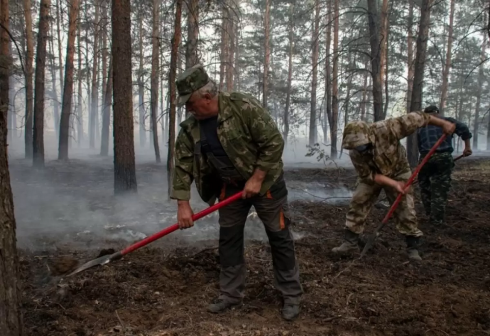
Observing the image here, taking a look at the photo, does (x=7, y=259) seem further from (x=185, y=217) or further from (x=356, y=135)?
(x=356, y=135)

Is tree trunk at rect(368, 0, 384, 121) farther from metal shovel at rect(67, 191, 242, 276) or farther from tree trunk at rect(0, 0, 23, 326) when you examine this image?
tree trunk at rect(0, 0, 23, 326)

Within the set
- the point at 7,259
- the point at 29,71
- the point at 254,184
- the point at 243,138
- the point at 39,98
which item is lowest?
the point at 7,259

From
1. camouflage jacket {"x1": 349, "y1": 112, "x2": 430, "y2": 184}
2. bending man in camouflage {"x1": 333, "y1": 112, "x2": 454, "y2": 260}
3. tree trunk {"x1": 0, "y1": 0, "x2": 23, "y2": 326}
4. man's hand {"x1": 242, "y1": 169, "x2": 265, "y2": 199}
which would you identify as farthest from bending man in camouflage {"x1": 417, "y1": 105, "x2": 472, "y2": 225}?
tree trunk {"x1": 0, "y1": 0, "x2": 23, "y2": 326}

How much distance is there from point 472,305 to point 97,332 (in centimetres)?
309

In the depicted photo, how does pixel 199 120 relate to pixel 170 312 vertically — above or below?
above

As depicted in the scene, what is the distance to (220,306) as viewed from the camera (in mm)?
3180

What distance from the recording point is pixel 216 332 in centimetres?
278

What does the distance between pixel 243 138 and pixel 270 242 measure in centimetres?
92

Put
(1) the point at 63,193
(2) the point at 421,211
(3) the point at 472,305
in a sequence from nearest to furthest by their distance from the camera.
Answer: (3) the point at 472,305, (2) the point at 421,211, (1) the point at 63,193

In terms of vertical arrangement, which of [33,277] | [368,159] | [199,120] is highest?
[199,120]

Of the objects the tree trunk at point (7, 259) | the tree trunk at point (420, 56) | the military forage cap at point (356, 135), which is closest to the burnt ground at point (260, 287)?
the tree trunk at point (7, 259)

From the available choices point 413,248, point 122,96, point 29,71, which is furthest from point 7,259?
point 29,71

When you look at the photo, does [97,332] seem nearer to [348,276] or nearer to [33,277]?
[33,277]

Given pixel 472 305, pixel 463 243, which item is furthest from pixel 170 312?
pixel 463 243
